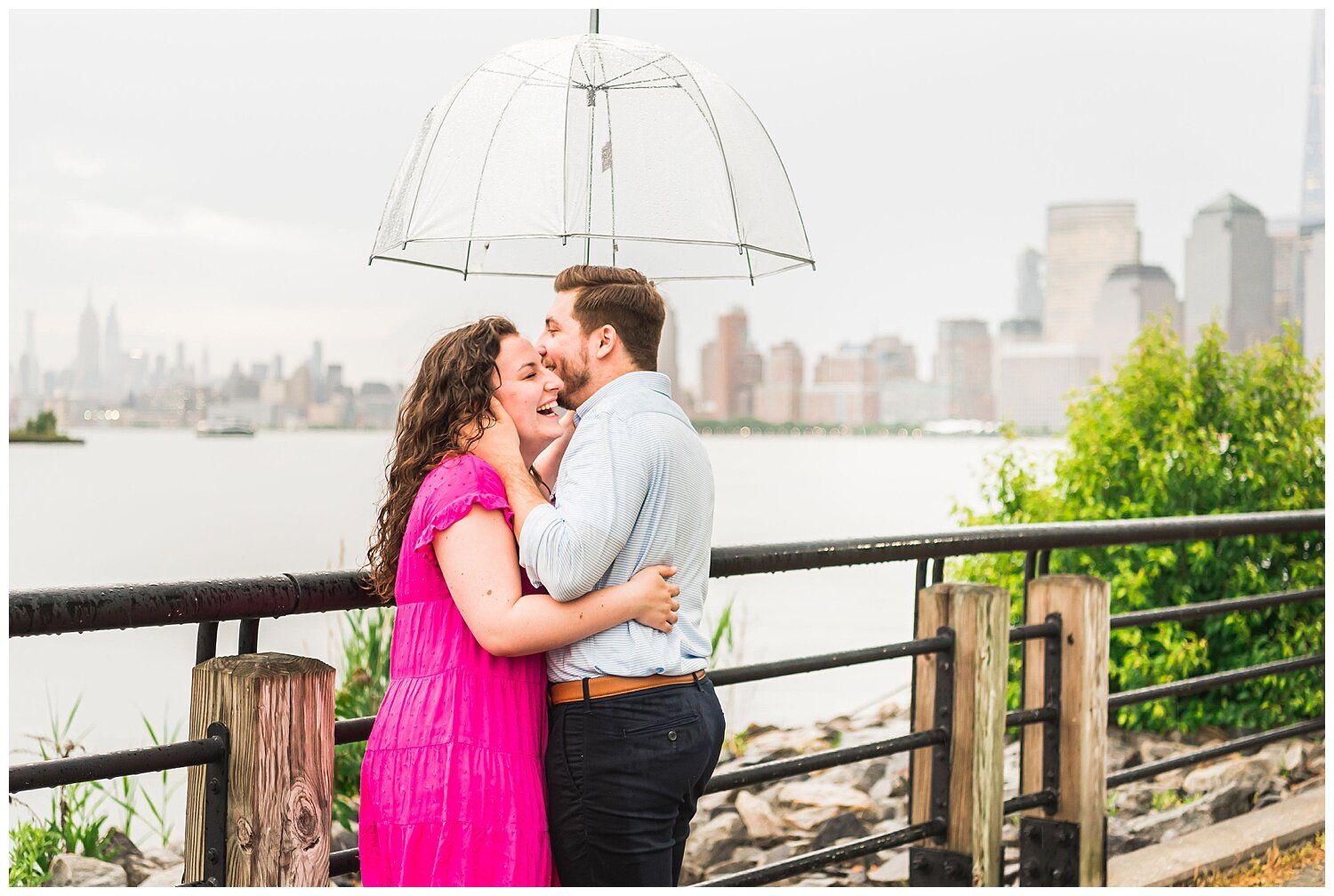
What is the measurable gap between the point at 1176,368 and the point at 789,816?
3.00 m

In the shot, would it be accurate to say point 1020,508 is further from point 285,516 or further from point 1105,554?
point 285,516

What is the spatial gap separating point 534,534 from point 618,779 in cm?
45

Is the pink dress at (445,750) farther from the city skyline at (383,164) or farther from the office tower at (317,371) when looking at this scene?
the city skyline at (383,164)

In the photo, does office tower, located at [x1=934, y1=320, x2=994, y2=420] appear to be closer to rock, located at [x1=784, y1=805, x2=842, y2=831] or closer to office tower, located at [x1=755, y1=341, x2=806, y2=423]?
office tower, located at [x1=755, y1=341, x2=806, y2=423]

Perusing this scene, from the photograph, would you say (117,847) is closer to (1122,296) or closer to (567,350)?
(567,350)

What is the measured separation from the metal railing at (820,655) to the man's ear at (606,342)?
0.56 metres

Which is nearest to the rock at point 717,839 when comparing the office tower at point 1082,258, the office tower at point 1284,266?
the office tower at point 1284,266

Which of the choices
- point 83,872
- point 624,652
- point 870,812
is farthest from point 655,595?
point 870,812

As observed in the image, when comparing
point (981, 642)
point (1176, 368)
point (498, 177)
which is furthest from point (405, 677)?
point (1176, 368)

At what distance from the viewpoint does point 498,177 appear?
2.52m

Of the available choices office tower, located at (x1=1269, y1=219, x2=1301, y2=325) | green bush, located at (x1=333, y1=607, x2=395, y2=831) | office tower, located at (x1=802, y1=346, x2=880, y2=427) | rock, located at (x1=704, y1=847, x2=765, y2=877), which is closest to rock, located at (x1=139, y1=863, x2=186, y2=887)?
green bush, located at (x1=333, y1=607, x2=395, y2=831)

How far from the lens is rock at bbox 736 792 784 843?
20.6 feet

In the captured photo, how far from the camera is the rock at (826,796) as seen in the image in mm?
6766

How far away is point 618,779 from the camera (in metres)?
2.12
